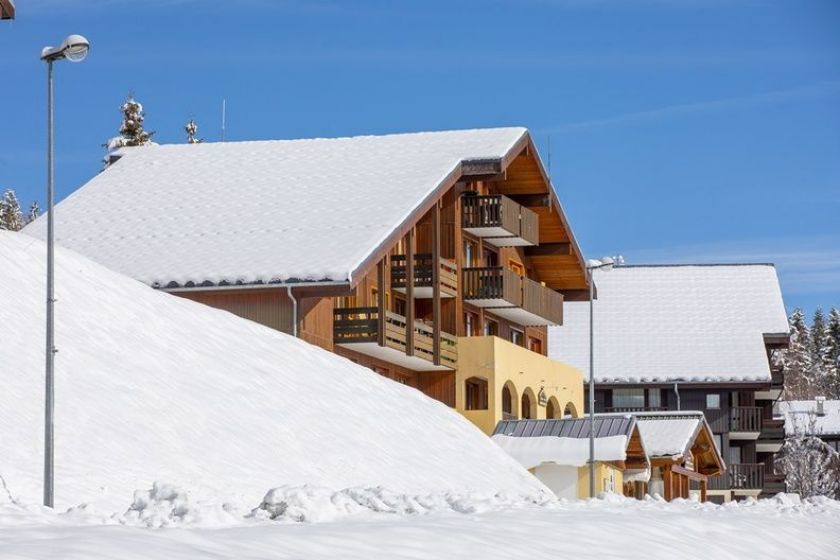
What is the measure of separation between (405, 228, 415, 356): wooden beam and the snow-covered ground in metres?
22.5

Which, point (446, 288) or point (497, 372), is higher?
point (446, 288)

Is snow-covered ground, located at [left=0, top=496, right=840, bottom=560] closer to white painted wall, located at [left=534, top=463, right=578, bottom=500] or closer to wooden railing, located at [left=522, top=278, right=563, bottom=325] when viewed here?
white painted wall, located at [left=534, top=463, right=578, bottom=500]

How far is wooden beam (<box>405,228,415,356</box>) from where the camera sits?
43000mm

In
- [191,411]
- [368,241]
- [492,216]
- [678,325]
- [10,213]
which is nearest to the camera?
[191,411]

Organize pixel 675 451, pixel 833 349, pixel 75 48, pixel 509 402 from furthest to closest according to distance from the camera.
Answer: pixel 833 349
pixel 509 402
pixel 675 451
pixel 75 48

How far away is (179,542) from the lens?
1108cm

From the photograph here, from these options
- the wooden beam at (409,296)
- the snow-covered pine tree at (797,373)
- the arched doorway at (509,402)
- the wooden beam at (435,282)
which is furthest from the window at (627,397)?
the snow-covered pine tree at (797,373)

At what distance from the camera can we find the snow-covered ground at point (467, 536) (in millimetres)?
10914

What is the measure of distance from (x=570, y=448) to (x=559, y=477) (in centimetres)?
98

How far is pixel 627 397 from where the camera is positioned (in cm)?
7169

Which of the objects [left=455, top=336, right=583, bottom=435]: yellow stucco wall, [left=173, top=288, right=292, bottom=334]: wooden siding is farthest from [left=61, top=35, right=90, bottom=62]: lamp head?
[left=455, top=336, right=583, bottom=435]: yellow stucco wall

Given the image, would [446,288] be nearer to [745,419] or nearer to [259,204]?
[259,204]

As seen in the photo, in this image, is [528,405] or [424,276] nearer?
[424,276]

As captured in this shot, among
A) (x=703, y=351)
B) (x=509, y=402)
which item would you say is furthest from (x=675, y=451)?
(x=703, y=351)
